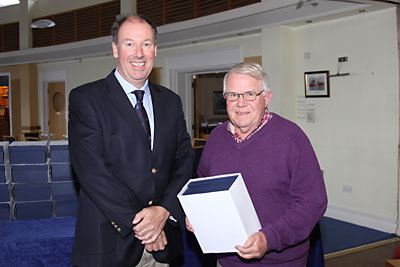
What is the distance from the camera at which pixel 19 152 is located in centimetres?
272

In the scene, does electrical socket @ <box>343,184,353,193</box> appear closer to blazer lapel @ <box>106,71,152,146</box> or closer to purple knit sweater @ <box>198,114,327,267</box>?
purple knit sweater @ <box>198,114,327,267</box>

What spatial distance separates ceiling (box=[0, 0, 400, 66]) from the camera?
5281 millimetres

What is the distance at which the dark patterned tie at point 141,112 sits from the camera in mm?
1874

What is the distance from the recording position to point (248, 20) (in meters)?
6.47

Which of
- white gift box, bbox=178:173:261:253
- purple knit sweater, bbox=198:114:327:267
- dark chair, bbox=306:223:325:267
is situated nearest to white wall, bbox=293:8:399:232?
dark chair, bbox=306:223:325:267

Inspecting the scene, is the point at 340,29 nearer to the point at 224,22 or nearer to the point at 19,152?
the point at 224,22

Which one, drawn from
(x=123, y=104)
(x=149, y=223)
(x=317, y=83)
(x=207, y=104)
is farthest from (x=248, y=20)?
(x=149, y=223)

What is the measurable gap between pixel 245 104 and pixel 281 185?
1.27 ft

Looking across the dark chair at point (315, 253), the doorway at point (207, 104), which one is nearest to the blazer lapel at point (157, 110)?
the dark chair at point (315, 253)

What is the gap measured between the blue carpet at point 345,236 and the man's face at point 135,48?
3711mm

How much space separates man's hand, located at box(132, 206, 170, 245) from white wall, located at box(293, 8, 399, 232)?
14.7ft

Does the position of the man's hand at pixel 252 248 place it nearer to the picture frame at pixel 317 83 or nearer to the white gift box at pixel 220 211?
the white gift box at pixel 220 211

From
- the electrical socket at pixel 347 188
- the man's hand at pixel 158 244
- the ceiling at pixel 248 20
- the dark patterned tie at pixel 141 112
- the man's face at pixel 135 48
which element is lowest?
the electrical socket at pixel 347 188

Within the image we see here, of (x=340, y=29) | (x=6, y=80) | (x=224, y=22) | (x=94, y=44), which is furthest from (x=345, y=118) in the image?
(x=6, y=80)
